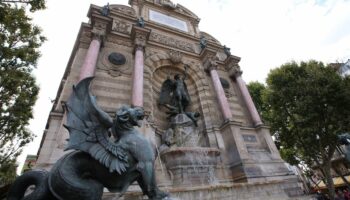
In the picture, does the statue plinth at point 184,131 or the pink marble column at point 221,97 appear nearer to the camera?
the statue plinth at point 184,131

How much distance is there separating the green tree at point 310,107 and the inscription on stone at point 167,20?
24.9 ft

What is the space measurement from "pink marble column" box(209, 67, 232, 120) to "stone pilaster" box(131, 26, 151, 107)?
177 inches

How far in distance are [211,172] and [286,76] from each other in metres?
8.75

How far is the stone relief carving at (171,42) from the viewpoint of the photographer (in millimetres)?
12141

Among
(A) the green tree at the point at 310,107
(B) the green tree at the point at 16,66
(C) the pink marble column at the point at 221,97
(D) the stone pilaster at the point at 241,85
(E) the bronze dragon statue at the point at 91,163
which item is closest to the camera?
(E) the bronze dragon statue at the point at 91,163

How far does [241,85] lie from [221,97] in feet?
8.10

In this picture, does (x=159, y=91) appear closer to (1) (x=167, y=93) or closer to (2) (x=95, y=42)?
(1) (x=167, y=93)

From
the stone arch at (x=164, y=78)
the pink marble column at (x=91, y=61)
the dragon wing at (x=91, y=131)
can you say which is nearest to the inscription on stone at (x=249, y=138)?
the stone arch at (x=164, y=78)

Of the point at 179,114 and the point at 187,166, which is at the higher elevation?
the point at 179,114

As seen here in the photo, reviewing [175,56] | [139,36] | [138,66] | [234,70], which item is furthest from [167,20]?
[138,66]

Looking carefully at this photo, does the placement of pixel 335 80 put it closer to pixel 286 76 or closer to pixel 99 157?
pixel 286 76

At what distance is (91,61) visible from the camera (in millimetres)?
7906

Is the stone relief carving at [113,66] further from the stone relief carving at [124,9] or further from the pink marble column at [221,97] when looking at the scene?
the pink marble column at [221,97]

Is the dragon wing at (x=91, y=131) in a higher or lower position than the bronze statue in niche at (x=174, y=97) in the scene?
lower
